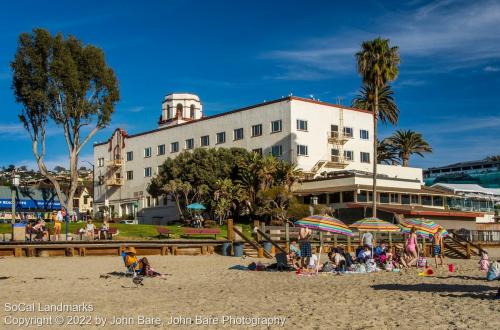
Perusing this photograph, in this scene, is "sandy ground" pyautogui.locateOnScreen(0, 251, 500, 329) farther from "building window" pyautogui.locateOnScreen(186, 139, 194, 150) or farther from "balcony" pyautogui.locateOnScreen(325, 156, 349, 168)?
"building window" pyautogui.locateOnScreen(186, 139, 194, 150)

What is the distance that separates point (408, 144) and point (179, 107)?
33036 mm

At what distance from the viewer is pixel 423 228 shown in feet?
93.2

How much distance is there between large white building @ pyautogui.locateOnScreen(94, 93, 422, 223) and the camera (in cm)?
6138

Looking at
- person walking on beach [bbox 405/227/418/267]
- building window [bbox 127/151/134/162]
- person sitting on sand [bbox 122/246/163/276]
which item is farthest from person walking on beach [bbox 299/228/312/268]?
building window [bbox 127/151/134/162]

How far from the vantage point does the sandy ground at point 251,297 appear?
12598 mm

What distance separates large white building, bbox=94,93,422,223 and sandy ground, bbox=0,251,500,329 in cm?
3708

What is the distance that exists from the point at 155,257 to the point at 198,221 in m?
21.9

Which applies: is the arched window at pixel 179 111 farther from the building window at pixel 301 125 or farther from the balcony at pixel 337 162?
the balcony at pixel 337 162

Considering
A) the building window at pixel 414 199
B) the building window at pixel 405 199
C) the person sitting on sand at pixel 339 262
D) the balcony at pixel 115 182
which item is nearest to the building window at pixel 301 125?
the building window at pixel 405 199

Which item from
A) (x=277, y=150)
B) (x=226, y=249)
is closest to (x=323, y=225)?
(x=226, y=249)

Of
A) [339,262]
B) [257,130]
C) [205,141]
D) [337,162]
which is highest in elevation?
[257,130]

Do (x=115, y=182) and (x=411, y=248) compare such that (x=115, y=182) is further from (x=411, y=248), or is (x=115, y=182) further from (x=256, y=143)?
(x=411, y=248)

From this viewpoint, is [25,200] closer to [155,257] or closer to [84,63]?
[84,63]

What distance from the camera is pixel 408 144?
254 feet
